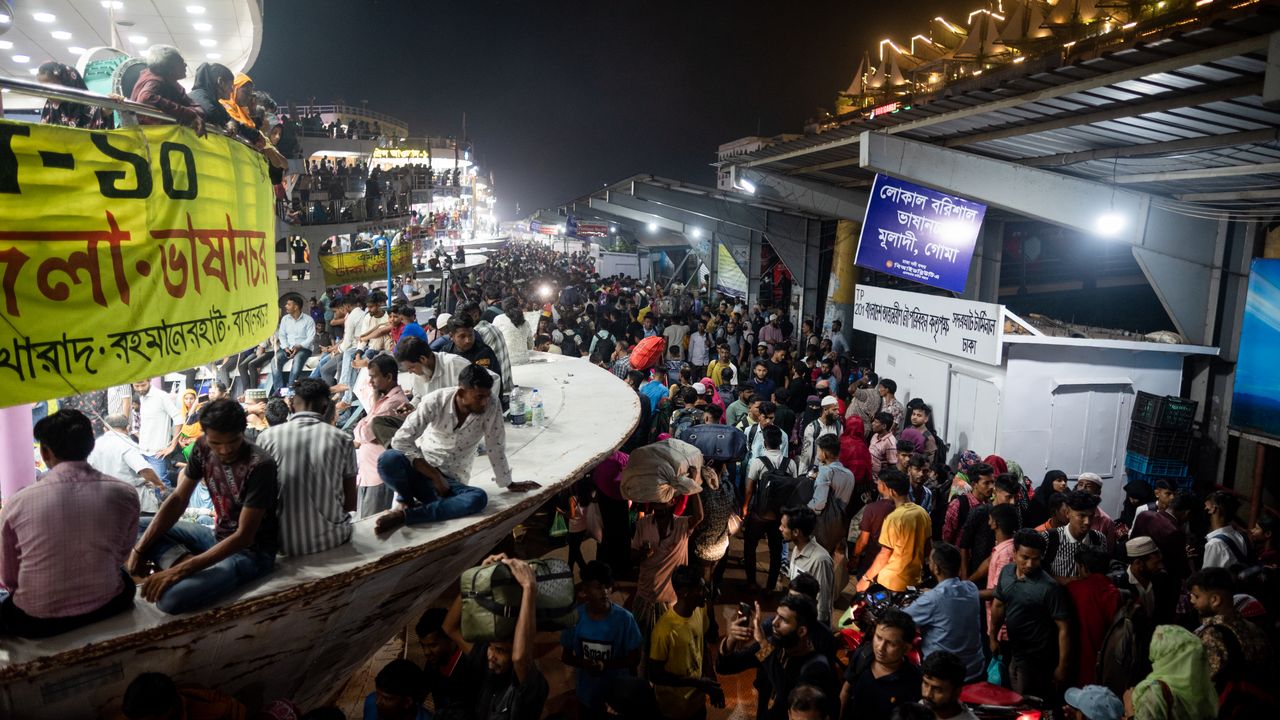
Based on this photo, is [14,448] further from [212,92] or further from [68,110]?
[212,92]

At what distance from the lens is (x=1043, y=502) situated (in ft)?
22.3

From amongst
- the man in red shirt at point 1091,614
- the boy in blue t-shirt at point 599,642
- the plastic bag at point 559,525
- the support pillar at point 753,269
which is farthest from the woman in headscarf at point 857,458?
the support pillar at point 753,269

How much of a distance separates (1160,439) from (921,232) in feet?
13.2

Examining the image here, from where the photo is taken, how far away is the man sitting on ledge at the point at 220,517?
3289mm

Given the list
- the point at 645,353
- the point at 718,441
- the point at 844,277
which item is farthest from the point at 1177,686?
the point at 844,277

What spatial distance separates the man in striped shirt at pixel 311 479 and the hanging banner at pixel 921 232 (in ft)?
27.7

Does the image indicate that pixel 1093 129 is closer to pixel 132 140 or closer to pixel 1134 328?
pixel 132 140

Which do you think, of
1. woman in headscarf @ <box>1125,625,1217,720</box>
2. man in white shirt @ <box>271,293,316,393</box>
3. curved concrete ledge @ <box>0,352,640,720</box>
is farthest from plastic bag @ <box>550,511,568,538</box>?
woman in headscarf @ <box>1125,625,1217,720</box>

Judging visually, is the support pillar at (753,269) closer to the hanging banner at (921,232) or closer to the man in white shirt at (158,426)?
the hanging banner at (921,232)

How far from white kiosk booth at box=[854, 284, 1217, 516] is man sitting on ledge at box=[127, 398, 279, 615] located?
816 cm

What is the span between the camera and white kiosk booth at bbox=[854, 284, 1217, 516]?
8.90 metres

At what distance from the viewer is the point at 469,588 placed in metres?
3.77

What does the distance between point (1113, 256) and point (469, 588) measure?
17.7m

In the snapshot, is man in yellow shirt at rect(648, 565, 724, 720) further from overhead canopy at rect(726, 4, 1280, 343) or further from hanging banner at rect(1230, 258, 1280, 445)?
hanging banner at rect(1230, 258, 1280, 445)
